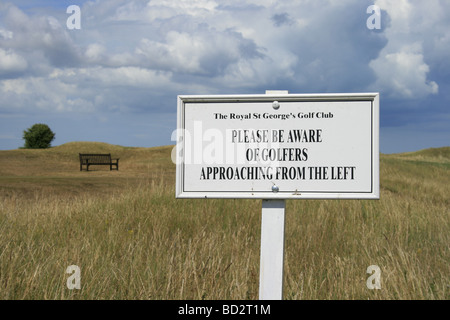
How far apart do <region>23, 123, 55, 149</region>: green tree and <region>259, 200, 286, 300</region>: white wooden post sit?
58.2 meters

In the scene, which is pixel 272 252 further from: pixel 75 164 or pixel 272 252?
pixel 75 164

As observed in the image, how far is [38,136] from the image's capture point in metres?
55.9

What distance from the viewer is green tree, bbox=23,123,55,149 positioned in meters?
55.4

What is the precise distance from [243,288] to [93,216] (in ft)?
10.7

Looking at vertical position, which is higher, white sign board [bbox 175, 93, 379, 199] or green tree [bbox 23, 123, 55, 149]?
green tree [bbox 23, 123, 55, 149]

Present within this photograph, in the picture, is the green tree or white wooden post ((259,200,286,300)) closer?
white wooden post ((259,200,286,300))

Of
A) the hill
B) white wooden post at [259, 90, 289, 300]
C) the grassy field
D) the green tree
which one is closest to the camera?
white wooden post at [259, 90, 289, 300]

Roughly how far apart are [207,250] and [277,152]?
1665mm

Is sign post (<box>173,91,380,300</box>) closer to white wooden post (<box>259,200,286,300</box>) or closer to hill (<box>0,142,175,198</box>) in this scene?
white wooden post (<box>259,200,286,300</box>)

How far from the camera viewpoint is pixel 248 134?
8.48 ft

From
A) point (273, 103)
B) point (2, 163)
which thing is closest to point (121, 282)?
point (273, 103)

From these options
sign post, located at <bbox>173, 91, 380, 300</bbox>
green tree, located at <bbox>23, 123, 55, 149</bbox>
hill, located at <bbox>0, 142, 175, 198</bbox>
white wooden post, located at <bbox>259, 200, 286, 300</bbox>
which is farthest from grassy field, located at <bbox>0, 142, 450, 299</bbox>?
green tree, located at <bbox>23, 123, 55, 149</bbox>

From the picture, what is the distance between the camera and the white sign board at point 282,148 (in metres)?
2.54
